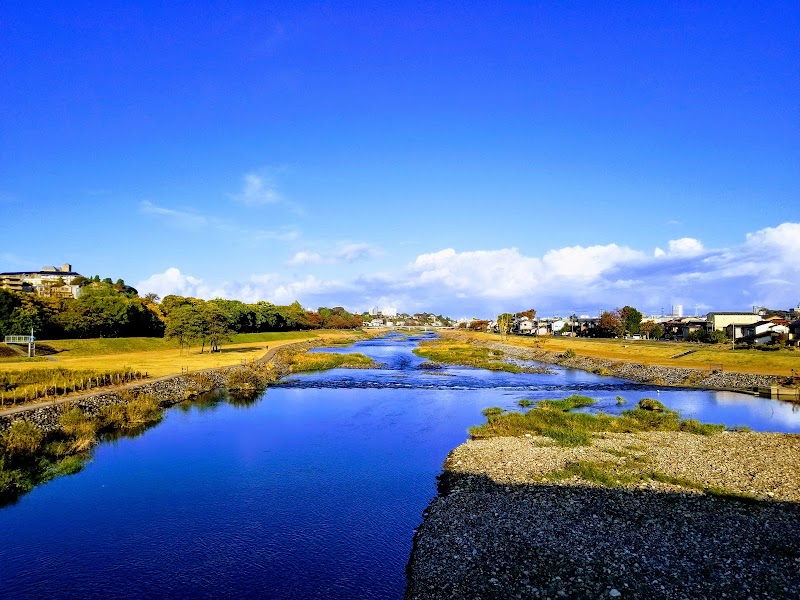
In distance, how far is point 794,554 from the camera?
45.8 feet

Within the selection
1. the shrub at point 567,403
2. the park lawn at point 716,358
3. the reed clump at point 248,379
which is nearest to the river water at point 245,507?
the shrub at point 567,403

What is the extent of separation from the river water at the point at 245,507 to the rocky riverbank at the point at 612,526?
1713mm

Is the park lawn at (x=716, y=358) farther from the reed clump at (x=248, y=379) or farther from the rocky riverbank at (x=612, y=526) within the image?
the reed clump at (x=248, y=379)

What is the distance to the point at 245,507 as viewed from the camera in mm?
19547

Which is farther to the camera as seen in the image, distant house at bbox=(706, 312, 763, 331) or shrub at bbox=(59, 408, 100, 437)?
distant house at bbox=(706, 312, 763, 331)

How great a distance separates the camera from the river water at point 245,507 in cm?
1430

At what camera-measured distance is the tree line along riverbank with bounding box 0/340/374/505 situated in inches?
901

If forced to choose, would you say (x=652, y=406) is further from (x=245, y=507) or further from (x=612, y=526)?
(x=245, y=507)

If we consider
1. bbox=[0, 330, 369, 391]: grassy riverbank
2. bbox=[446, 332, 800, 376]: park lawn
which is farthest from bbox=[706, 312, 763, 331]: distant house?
bbox=[0, 330, 369, 391]: grassy riverbank

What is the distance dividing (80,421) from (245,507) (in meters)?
17.4

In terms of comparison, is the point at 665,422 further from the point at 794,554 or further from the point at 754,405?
the point at 794,554

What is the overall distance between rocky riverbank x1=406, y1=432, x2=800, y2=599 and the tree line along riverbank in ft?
59.4

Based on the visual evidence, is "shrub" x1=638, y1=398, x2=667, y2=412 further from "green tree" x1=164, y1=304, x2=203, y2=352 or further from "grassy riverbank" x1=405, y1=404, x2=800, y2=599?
"green tree" x1=164, y1=304, x2=203, y2=352

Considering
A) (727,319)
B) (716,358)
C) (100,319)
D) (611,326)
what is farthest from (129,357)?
(727,319)
